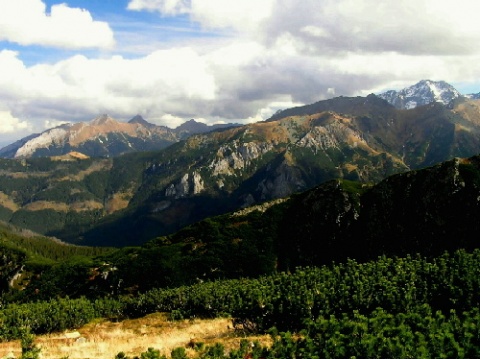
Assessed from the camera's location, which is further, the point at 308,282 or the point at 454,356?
the point at 308,282

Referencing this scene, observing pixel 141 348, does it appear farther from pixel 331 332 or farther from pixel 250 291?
pixel 250 291

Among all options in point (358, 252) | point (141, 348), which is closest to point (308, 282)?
point (141, 348)

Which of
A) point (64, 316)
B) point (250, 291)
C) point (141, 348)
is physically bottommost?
point (64, 316)

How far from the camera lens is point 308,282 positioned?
279ft

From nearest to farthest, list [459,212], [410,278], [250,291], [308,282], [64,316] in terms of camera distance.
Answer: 1. [410,278]
2. [308,282]
3. [250,291]
4. [64,316]
5. [459,212]

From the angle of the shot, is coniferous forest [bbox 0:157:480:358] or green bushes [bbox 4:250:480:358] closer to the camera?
green bushes [bbox 4:250:480:358]

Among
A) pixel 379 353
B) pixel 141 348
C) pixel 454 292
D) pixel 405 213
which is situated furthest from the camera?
pixel 405 213

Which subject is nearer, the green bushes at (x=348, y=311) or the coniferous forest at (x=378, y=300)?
the green bushes at (x=348, y=311)

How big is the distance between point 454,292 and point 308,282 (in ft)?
101

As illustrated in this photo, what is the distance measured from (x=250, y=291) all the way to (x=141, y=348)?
165 feet

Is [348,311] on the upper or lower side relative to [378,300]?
lower

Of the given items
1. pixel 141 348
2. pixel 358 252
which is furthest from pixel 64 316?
pixel 358 252

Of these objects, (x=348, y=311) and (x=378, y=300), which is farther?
(x=348, y=311)

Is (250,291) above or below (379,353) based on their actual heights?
below
